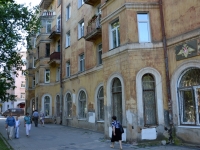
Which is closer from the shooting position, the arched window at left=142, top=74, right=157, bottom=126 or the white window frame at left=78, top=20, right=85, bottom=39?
the arched window at left=142, top=74, right=157, bottom=126

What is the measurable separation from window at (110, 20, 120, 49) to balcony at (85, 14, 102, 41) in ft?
10.1

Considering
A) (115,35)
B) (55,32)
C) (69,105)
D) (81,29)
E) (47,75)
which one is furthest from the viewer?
(47,75)

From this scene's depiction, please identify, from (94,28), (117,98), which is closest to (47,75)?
(94,28)

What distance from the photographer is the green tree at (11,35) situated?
18.5 m

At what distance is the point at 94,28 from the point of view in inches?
694

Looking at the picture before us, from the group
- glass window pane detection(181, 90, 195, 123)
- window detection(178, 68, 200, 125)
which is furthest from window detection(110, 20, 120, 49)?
glass window pane detection(181, 90, 195, 123)

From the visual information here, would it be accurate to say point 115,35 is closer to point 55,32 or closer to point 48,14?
point 55,32

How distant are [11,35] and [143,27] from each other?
11530mm

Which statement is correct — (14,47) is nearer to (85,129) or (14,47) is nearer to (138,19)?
(85,129)

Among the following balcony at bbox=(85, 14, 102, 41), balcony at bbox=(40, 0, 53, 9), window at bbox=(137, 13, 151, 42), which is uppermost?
balcony at bbox=(40, 0, 53, 9)

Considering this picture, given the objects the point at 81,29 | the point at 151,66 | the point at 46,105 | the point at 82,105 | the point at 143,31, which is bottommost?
the point at 46,105

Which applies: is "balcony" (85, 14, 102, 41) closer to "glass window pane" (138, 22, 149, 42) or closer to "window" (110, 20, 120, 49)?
"window" (110, 20, 120, 49)

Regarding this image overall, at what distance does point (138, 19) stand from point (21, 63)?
13.0 meters

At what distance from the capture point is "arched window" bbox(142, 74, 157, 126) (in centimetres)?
1150
